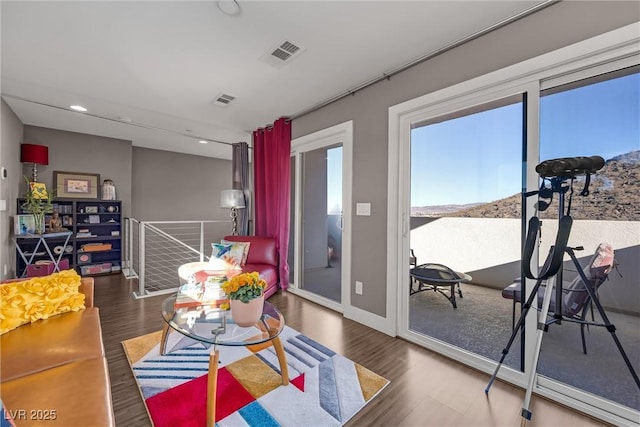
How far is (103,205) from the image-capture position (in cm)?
459

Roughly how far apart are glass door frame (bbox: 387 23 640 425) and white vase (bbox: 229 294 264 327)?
4.16 feet

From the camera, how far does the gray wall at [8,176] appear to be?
3076mm

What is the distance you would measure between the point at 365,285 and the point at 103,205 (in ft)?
15.5


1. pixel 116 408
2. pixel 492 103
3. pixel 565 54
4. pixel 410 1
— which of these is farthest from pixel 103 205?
pixel 565 54

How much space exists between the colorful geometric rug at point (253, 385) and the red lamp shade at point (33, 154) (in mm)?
3384

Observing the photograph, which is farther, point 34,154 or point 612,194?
point 34,154

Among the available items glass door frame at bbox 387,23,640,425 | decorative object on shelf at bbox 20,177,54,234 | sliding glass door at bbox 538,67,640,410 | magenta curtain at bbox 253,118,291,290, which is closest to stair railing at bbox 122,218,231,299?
magenta curtain at bbox 253,118,291,290

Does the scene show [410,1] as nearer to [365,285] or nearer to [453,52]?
[453,52]

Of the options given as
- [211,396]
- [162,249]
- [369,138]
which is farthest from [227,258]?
[162,249]

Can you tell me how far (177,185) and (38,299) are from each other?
4.60 meters

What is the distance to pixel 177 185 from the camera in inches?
226

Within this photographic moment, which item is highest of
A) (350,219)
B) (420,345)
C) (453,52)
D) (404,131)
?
(453,52)

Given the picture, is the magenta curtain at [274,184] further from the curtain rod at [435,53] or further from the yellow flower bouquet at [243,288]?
the yellow flower bouquet at [243,288]

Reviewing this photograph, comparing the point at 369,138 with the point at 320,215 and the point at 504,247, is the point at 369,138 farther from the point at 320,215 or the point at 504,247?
the point at 504,247
